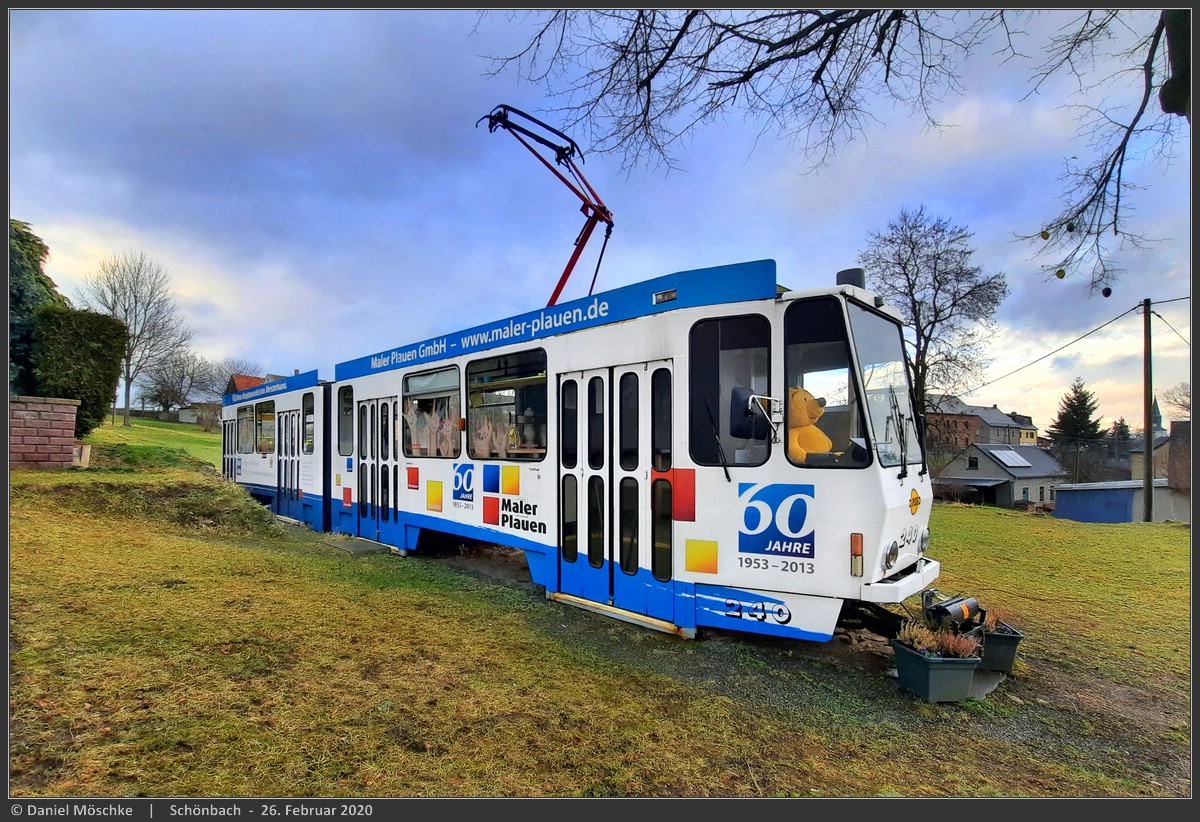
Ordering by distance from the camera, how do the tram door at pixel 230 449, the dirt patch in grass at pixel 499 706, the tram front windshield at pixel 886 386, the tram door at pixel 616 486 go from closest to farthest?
1. the dirt patch in grass at pixel 499 706
2. the tram front windshield at pixel 886 386
3. the tram door at pixel 616 486
4. the tram door at pixel 230 449

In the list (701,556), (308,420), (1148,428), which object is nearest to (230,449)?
(308,420)

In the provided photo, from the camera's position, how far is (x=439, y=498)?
7.50 metres

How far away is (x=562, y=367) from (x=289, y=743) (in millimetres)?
3738

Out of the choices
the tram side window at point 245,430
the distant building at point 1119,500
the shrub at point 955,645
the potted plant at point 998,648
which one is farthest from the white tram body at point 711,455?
the distant building at point 1119,500

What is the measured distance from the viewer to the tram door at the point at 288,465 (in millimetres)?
11148

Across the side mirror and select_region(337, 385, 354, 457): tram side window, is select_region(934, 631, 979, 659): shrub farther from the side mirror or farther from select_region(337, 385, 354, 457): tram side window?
select_region(337, 385, 354, 457): tram side window

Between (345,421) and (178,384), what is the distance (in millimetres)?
49261

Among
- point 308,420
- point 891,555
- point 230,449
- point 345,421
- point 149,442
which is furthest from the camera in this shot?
point 149,442

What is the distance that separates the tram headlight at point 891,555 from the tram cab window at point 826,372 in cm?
66

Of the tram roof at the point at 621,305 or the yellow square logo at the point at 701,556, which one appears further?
the yellow square logo at the point at 701,556

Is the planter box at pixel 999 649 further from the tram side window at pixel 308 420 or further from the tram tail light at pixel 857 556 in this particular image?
the tram side window at pixel 308 420

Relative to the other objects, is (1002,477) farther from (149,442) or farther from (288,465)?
(149,442)

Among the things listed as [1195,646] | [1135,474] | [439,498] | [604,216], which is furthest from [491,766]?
[1135,474]

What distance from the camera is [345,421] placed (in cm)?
970
